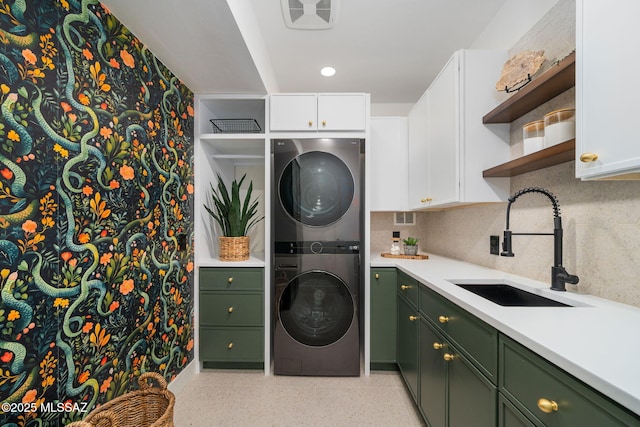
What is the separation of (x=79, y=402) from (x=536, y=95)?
8.30 ft

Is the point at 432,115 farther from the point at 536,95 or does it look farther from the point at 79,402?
the point at 79,402

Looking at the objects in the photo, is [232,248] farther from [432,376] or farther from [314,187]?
[432,376]

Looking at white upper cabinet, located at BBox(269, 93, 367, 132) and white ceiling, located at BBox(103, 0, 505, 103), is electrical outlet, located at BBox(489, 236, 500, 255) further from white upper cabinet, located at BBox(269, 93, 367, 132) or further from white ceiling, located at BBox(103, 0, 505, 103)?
white ceiling, located at BBox(103, 0, 505, 103)

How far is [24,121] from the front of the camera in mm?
979

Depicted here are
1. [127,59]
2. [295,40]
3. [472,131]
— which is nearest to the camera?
[127,59]

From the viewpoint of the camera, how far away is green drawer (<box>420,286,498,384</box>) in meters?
0.95

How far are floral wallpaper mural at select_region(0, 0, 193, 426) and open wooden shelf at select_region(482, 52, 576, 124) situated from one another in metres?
2.01

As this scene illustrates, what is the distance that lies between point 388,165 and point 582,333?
6.35ft

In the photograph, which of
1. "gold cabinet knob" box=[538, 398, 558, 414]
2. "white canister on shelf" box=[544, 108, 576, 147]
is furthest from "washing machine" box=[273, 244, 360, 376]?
"gold cabinet knob" box=[538, 398, 558, 414]

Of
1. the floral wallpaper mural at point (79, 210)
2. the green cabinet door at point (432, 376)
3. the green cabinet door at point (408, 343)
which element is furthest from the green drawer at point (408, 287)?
the floral wallpaper mural at point (79, 210)

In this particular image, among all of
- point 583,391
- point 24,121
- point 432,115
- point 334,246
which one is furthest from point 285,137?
point 583,391

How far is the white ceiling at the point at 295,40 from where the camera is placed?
139 centimetres

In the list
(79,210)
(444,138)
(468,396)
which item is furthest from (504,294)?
(79,210)

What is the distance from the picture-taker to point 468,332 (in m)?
1.10
